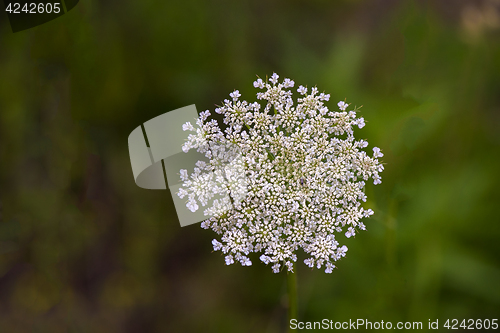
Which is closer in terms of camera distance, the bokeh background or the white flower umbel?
the white flower umbel

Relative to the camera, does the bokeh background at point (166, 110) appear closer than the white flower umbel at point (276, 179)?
No

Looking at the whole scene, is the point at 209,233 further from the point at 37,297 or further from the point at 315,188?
the point at 37,297

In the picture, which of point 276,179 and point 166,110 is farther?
point 166,110

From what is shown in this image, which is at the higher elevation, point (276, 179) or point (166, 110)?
point (166, 110)

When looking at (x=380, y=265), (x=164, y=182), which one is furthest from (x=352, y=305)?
(x=164, y=182)

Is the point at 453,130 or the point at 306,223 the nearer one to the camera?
the point at 306,223
